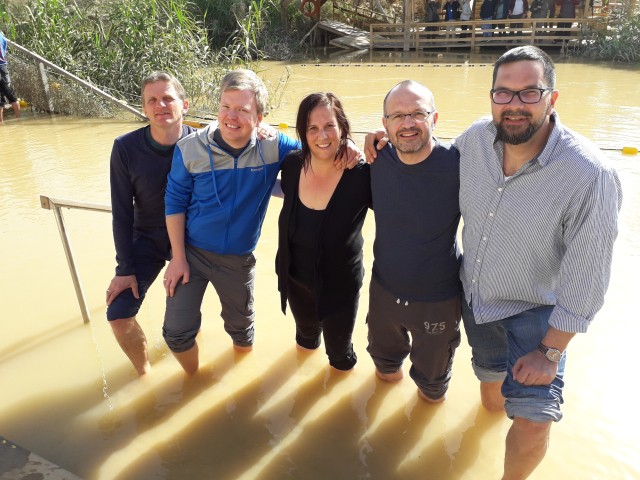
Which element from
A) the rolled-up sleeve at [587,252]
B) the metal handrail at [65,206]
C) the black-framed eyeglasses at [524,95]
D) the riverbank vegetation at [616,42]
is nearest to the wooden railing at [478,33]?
the riverbank vegetation at [616,42]

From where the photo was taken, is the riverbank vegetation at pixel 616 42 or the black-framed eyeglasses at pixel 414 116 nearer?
the black-framed eyeglasses at pixel 414 116

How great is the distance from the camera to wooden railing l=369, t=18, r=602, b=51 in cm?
1758

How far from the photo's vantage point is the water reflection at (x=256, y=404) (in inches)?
106

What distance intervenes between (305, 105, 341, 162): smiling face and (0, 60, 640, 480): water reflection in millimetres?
1440

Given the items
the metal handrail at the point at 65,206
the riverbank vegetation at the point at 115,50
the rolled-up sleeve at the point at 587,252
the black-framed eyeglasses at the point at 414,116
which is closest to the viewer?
the rolled-up sleeve at the point at 587,252

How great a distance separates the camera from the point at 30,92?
990 cm

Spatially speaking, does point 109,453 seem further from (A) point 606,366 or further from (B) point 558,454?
(A) point 606,366

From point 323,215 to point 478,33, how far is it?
18.7 metres

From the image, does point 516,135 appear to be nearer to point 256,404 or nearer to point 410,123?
point 410,123

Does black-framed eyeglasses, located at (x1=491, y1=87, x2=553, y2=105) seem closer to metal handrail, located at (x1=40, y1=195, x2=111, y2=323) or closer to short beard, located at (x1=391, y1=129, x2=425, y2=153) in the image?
short beard, located at (x1=391, y1=129, x2=425, y2=153)

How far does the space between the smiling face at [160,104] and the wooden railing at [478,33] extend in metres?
17.3

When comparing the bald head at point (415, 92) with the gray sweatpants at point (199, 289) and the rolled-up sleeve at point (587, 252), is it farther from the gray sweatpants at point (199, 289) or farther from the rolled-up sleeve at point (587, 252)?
the gray sweatpants at point (199, 289)

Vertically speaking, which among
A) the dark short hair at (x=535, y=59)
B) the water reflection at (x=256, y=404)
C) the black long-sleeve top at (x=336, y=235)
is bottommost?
the water reflection at (x=256, y=404)

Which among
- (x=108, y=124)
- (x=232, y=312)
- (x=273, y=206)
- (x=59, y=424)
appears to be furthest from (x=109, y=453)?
(x=108, y=124)
